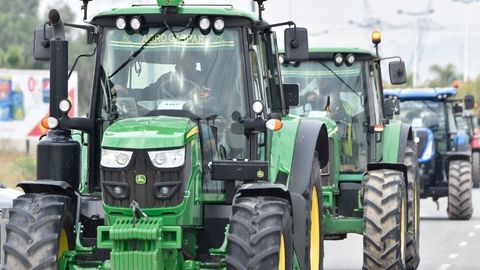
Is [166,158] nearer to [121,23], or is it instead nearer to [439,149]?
[121,23]

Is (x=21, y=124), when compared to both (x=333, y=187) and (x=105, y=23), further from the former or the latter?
(x=105, y=23)

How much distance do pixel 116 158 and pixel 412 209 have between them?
662 cm

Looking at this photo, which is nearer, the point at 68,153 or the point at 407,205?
the point at 68,153

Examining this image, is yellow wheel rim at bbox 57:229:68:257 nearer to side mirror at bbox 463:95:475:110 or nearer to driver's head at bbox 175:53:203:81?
driver's head at bbox 175:53:203:81

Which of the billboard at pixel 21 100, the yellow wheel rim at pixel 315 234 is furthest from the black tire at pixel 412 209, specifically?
the billboard at pixel 21 100

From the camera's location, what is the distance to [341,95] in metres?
18.8

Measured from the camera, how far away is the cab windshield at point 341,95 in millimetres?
18703

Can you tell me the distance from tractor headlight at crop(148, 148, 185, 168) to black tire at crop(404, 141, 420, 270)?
5.94 metres

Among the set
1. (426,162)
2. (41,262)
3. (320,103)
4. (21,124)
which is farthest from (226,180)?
(21,124)

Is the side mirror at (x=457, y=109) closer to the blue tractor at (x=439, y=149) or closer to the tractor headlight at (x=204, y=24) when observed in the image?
the blue tractor at (x=439, y=149)

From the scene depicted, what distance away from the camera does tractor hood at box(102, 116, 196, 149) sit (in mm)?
11289

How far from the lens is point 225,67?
40.8ft

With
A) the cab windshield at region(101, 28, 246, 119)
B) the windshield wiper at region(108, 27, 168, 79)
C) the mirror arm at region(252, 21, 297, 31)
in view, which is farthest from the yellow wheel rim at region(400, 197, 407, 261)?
the windshield wiper at region(108, 27, 168, 79)

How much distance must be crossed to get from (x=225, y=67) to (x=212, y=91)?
0.24 metres
